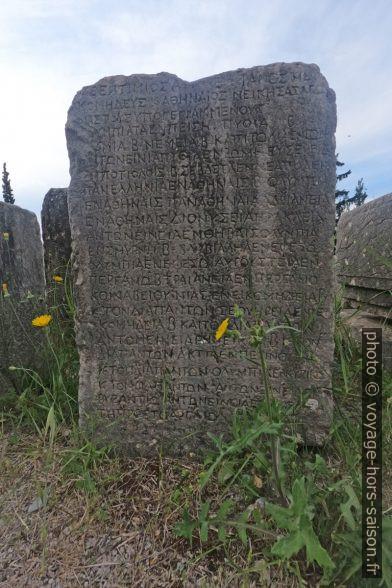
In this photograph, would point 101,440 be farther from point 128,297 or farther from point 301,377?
point 301,377

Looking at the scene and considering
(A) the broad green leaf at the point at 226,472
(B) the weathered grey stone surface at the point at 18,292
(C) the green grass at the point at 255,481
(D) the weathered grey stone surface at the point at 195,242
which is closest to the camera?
(C) the green grass at the point at 255,481

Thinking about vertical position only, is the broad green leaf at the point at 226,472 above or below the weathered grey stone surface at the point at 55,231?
below

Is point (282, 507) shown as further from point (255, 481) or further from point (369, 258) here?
point (369, 258)

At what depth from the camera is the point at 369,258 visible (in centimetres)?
330

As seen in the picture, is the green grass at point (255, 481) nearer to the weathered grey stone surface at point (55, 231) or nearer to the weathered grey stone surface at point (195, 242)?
the weathered grey stone surface at point (195, 242)

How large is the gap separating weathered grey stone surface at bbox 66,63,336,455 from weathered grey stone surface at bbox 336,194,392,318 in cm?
114

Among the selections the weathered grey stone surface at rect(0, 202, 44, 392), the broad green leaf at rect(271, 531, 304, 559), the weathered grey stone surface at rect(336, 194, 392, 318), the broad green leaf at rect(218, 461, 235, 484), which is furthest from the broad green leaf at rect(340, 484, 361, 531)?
the weathered grey stone surface at rect(0, 202, 44, 392)

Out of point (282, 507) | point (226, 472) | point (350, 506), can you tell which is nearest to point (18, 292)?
point (226, 472)

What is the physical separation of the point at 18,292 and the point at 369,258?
2.79 m

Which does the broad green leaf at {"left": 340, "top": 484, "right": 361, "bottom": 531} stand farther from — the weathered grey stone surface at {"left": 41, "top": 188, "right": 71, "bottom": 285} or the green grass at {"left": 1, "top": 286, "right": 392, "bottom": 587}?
the weathered grey stone surface at {"left": 41, "top": 188, "right": 71, "bottom": 285}

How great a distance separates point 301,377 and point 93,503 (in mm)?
1231

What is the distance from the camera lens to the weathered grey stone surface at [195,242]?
203cm

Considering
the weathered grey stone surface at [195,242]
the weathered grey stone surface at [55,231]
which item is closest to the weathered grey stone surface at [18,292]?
the weathered grey stone surface at [55,231]

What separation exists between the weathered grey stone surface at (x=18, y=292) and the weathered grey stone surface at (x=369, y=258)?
8.14 feet
